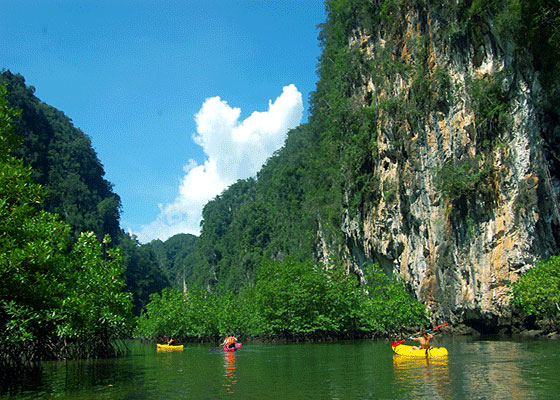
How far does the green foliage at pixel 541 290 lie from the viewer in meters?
23.6

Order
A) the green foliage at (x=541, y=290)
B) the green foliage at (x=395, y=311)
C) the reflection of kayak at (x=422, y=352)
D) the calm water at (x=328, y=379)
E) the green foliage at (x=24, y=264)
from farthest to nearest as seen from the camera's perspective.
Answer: the green foliage at (x=395, y=311) → the green foliage at (x=541, y=290) → the reflection of kayak at (x=422, y=352) → the green foliage at (x=24, y=264) → the calm water at (x=328, y=379)

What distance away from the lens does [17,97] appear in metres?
72.0

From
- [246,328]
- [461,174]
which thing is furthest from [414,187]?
[246,328]

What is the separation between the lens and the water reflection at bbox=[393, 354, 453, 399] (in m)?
11.3

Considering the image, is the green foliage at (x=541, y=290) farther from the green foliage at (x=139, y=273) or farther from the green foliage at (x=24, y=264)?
the green foliage at (x=139, y=273)

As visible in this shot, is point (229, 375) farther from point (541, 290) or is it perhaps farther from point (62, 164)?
point (62, 164)

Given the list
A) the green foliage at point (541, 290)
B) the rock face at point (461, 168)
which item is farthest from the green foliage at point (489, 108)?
the green foliage at point (541, 290)

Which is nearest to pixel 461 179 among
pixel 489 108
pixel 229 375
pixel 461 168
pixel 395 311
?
pixel 461 168

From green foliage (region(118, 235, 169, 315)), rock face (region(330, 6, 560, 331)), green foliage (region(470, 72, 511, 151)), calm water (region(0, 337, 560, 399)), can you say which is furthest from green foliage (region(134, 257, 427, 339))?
green foliage (region(118, 235, 169, 315))

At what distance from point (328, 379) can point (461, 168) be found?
19.9m

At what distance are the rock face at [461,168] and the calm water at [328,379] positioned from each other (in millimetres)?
8685

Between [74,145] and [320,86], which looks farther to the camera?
[74,145]

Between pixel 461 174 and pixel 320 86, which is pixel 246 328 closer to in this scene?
pixel 461 174

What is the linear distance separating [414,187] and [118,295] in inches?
782
